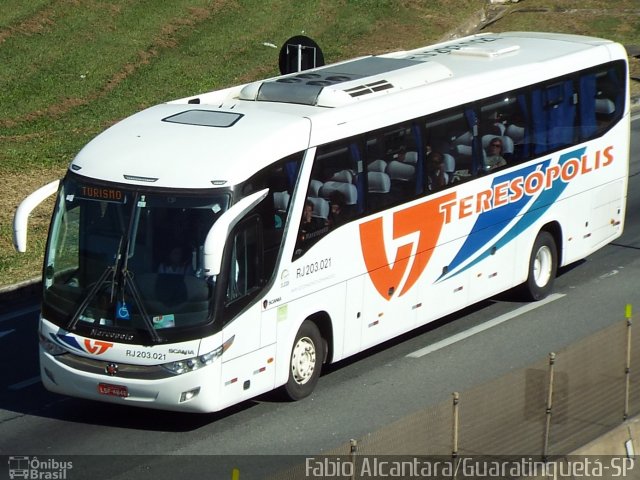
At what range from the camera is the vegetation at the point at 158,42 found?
27.5 meters

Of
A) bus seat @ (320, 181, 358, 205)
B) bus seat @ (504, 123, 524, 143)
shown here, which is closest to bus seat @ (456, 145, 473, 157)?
bus seat @ (504, 123, 524, 143)

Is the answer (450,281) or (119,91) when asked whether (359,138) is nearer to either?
(450,281)

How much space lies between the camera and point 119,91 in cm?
2978

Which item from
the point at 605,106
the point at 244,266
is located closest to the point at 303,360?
the point at 244,266

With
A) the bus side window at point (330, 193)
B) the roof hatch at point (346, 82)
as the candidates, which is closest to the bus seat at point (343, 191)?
the bus side window at point (330, 193)

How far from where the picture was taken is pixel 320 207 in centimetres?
1320

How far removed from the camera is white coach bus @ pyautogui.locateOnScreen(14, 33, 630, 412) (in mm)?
11922

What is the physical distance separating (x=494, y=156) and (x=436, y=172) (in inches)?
49.3

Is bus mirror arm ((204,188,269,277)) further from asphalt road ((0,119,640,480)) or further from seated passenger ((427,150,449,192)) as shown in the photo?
seated passenger ((427,150,449,192))

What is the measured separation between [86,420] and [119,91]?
1786 centimetres

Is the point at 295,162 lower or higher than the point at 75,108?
higher

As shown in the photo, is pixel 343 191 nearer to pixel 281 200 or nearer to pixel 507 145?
pixel 281 200

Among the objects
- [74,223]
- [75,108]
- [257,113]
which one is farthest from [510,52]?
[75,108]

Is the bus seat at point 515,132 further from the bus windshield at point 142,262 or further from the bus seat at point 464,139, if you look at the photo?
the bus windshield at point 142,262
